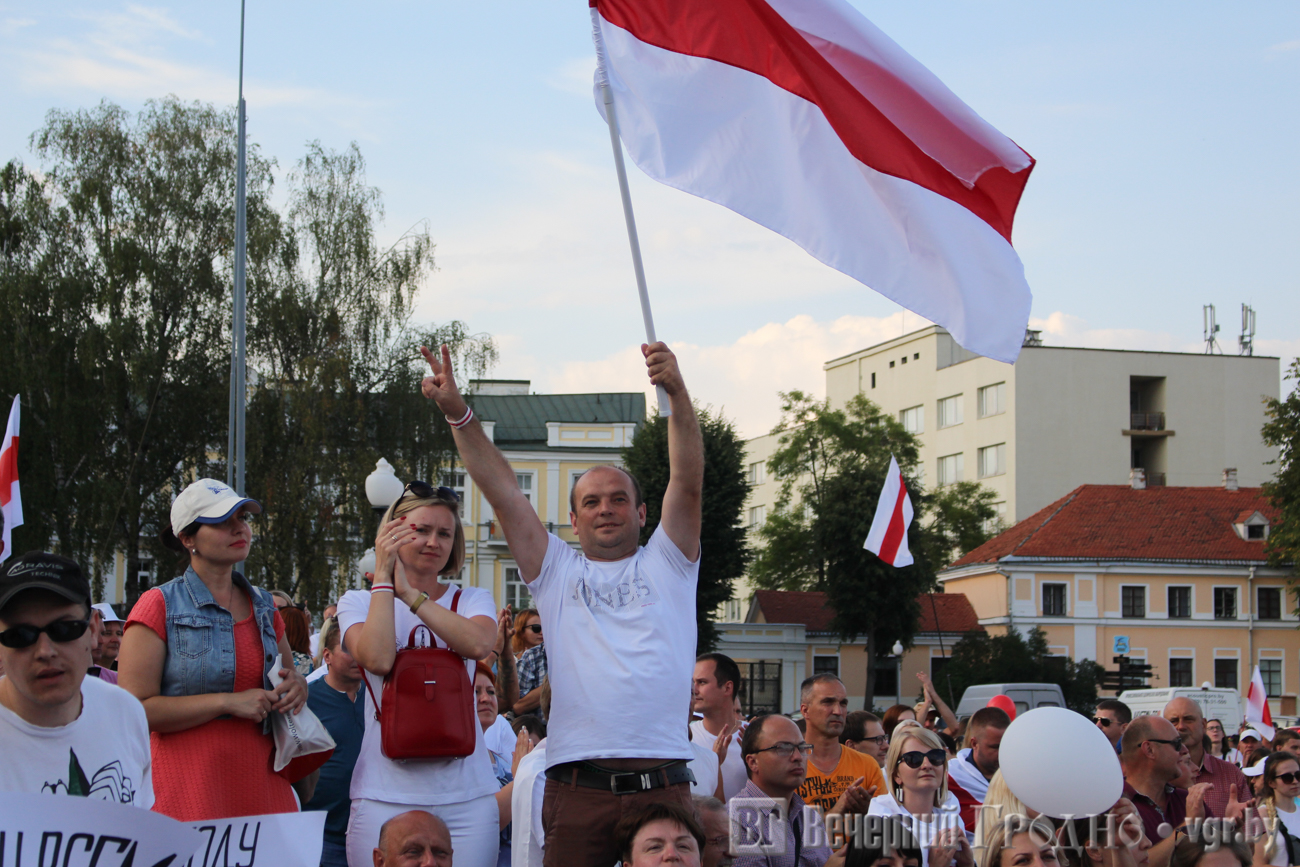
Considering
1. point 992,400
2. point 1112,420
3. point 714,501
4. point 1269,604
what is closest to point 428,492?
point 714,501

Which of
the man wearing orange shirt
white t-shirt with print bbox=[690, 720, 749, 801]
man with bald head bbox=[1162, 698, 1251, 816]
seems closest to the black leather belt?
white t-shirt with print bbox=[690, 720, 749, 801]

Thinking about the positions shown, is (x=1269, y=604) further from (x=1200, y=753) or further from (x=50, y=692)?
(x=50, y=692)

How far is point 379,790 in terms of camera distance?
15.9 ft

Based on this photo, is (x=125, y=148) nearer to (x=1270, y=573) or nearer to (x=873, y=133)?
(x=873, y=133)

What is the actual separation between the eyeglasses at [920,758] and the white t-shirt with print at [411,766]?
2.27 meters

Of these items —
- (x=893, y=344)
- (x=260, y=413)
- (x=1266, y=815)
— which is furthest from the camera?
(x=893, y=344)

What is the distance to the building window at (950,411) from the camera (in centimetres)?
7556

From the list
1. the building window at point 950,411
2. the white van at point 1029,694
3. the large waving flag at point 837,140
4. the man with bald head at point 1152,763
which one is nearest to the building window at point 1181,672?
the building window at point 950,411

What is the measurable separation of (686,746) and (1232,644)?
6043 cm

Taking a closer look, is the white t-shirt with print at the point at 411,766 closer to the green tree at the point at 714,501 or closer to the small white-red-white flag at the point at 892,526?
the small white-red-white flag at the point at 892,526

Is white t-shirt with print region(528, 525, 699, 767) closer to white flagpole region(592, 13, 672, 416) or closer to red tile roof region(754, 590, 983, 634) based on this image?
white flagpole region(592, 13, 672, 416)

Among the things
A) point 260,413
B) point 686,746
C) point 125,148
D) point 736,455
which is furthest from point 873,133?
point 736,455

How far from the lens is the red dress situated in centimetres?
445

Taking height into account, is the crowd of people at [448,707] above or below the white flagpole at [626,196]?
below
